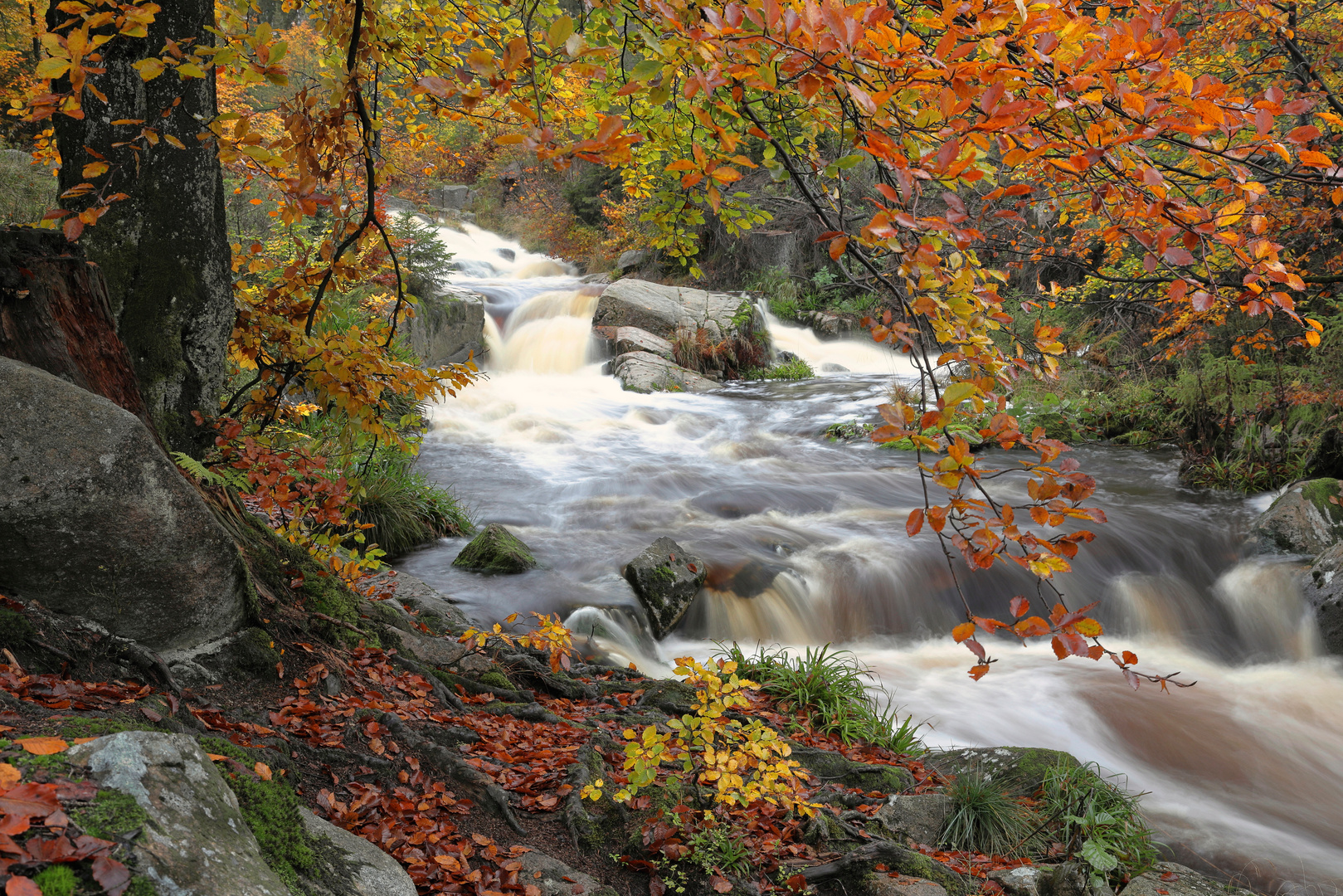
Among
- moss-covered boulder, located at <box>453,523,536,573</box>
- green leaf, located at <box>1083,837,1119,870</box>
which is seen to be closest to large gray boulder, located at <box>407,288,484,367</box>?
moss-covered boulder, located at <box>453,523,536,573</box>

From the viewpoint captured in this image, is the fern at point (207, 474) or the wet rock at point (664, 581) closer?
the fern at point (207, 474)

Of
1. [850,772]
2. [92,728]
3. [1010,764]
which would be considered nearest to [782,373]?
[1010,764]

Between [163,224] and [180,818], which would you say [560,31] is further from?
[163,224]

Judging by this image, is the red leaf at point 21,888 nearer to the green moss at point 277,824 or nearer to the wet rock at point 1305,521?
the green moss at point 277,824

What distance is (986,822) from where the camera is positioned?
3.82m

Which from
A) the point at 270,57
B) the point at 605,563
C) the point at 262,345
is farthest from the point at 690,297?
the point at 270,57

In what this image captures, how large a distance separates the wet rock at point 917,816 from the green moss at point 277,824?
2.75 meters

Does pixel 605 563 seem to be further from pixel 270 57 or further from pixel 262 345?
pixel 270 57

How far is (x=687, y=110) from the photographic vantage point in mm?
3104

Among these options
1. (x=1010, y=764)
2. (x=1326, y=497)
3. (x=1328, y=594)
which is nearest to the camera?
(x=1010, y=764)

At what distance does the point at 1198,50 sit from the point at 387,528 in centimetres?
823

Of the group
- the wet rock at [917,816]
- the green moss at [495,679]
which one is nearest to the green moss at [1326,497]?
the wet rock at [917,816]

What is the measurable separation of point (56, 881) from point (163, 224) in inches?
112

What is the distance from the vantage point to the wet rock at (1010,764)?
4172 millimetres
